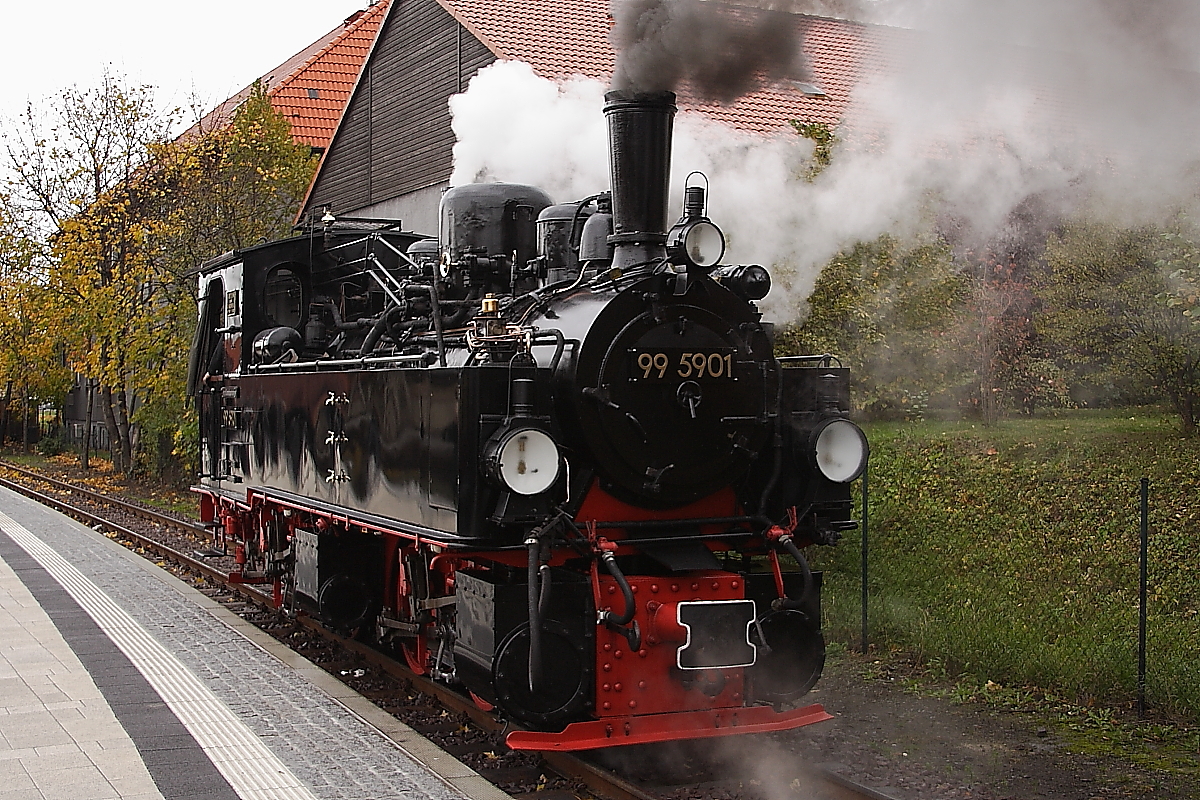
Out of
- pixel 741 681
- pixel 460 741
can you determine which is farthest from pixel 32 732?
pixel 741 681

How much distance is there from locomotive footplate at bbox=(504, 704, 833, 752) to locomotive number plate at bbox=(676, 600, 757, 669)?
0.84 feet

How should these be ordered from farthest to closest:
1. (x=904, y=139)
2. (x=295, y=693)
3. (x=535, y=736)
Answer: (x=904, y=139) < (x=295, y=693) < (x=535, y=736)

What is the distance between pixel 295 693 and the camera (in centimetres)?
736

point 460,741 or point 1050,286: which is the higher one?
point 1050,286

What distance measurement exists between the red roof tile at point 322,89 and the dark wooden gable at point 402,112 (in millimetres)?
6683

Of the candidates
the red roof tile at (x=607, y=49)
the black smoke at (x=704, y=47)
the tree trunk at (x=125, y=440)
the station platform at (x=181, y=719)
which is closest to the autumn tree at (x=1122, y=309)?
the red roof tile at (x=607, y=49)

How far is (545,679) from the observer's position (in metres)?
5.64

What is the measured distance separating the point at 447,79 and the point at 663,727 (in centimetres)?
1435

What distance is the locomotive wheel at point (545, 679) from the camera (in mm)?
5613

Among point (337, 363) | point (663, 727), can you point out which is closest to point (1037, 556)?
point (663, 727)

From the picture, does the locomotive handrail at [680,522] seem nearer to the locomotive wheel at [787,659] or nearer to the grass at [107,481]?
the locomotive wheel at [787,659]

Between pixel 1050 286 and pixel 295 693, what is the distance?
8.74 metres

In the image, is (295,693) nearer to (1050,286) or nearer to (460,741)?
(460,741)

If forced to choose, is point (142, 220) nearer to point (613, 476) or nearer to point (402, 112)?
point (402, 112)
